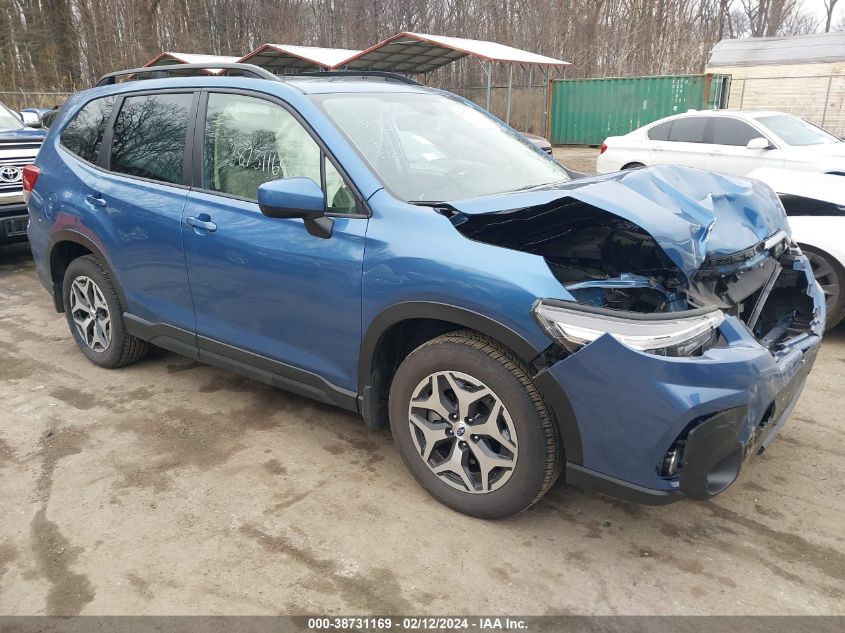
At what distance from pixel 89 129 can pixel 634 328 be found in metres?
3.76

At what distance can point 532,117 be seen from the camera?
23.7m

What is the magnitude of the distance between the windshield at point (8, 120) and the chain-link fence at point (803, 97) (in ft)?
70.0

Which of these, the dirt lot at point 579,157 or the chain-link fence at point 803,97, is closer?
the dirt lot at point 579,157

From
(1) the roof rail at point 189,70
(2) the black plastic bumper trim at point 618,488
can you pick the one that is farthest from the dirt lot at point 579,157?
(2) the black plastic bumper trim at point 618,488

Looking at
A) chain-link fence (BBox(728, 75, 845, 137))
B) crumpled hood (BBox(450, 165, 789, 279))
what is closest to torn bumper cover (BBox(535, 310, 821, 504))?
crumpled hood (BBox(450, 165, 789, 279))

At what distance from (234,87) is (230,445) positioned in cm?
189

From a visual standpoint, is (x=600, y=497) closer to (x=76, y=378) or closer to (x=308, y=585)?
(x=308, y=585)

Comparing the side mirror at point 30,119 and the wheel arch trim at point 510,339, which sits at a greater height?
the side mirror at point 30,119

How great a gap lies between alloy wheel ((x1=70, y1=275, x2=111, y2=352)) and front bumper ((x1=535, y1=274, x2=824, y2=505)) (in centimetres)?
323

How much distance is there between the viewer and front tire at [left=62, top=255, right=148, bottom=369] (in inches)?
168

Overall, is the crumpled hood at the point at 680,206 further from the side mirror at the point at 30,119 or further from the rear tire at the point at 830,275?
the side mirror at the point at 30,119

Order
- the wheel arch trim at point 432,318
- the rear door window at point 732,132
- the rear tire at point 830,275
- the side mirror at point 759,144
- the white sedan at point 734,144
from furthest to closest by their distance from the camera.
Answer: the rear door window at point 732,132 < the side mirror at point 759,144 < the white sedan at point 734,144 < the rear tire at point 830,275 < the wheel arch trim at point 432,318

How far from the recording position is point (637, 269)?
113 inches

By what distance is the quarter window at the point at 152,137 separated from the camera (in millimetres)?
3709
